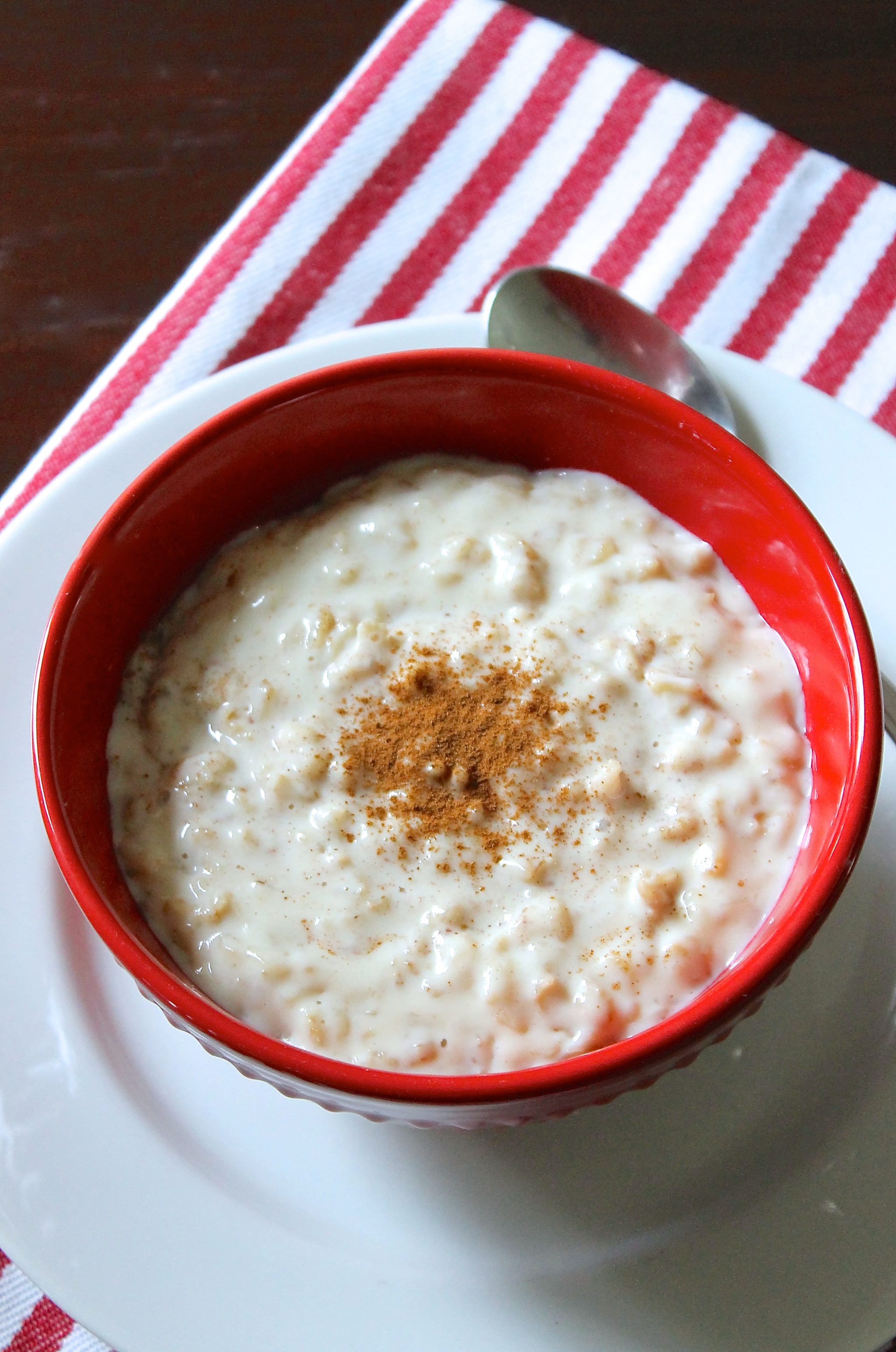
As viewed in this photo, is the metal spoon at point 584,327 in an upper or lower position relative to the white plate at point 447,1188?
upper

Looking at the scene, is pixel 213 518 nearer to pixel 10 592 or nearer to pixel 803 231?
pixel 10 592

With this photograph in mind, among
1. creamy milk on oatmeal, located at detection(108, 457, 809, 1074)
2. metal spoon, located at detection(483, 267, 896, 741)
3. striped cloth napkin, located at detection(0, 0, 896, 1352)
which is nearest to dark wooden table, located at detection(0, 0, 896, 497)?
striped cloth napkin, located at detection(0, 0, 896, 1352)

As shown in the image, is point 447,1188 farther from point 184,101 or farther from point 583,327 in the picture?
point 184,101

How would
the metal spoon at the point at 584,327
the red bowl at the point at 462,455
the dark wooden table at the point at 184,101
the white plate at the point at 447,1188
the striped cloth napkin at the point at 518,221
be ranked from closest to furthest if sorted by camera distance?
the red bowl at the point at 462,455
the white plate at the point at 447,1188
the metal spoon at the point at 584,327
the striped cloth napkin at the point at 518,221
the dark wooden table at the point at 184,101

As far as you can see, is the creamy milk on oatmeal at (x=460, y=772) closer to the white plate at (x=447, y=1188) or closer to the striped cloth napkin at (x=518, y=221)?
the white plate at (x=447, y=1188)

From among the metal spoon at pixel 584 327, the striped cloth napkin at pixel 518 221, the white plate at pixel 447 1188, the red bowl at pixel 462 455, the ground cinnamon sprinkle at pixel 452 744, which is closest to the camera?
the red bowl at pixel 462 455

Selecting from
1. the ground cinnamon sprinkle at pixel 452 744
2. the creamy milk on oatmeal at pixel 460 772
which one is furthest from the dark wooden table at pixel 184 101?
the ground cinnamon sprinkle at pixel 452 744

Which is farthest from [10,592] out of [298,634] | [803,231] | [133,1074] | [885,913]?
[803,231]
